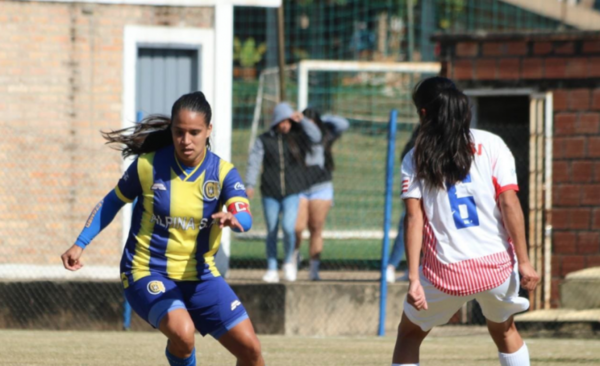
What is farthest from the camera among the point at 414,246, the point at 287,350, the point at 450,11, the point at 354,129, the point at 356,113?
the point at 450,11

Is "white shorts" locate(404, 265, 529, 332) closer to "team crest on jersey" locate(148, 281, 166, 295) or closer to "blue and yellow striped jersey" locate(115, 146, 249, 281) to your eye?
"blue and yellow striped jersey" locate(115, 146, 249, 281)

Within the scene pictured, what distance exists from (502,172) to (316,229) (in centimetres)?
628

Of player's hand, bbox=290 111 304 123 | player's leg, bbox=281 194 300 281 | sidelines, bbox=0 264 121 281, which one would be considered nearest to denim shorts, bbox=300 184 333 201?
player's leg, bbox=281 194 300 281

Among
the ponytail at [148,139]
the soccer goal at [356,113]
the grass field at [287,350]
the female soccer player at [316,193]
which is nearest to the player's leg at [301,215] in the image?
the female soccer player at [316,193]

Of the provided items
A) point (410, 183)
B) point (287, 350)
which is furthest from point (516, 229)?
point (287, 350)

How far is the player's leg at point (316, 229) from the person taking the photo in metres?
11.2

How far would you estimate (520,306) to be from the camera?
5.34 metres

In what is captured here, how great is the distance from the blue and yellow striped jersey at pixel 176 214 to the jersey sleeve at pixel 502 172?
1316 mm

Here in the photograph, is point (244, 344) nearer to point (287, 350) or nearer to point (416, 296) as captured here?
point (416, 296)

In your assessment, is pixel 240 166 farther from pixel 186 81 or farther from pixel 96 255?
pixel 96 255

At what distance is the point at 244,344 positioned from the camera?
547 cm

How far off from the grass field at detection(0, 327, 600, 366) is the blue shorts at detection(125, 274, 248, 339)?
89.1 inches

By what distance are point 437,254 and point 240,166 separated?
9.36 metres

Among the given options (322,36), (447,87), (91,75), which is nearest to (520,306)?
(447,87)
